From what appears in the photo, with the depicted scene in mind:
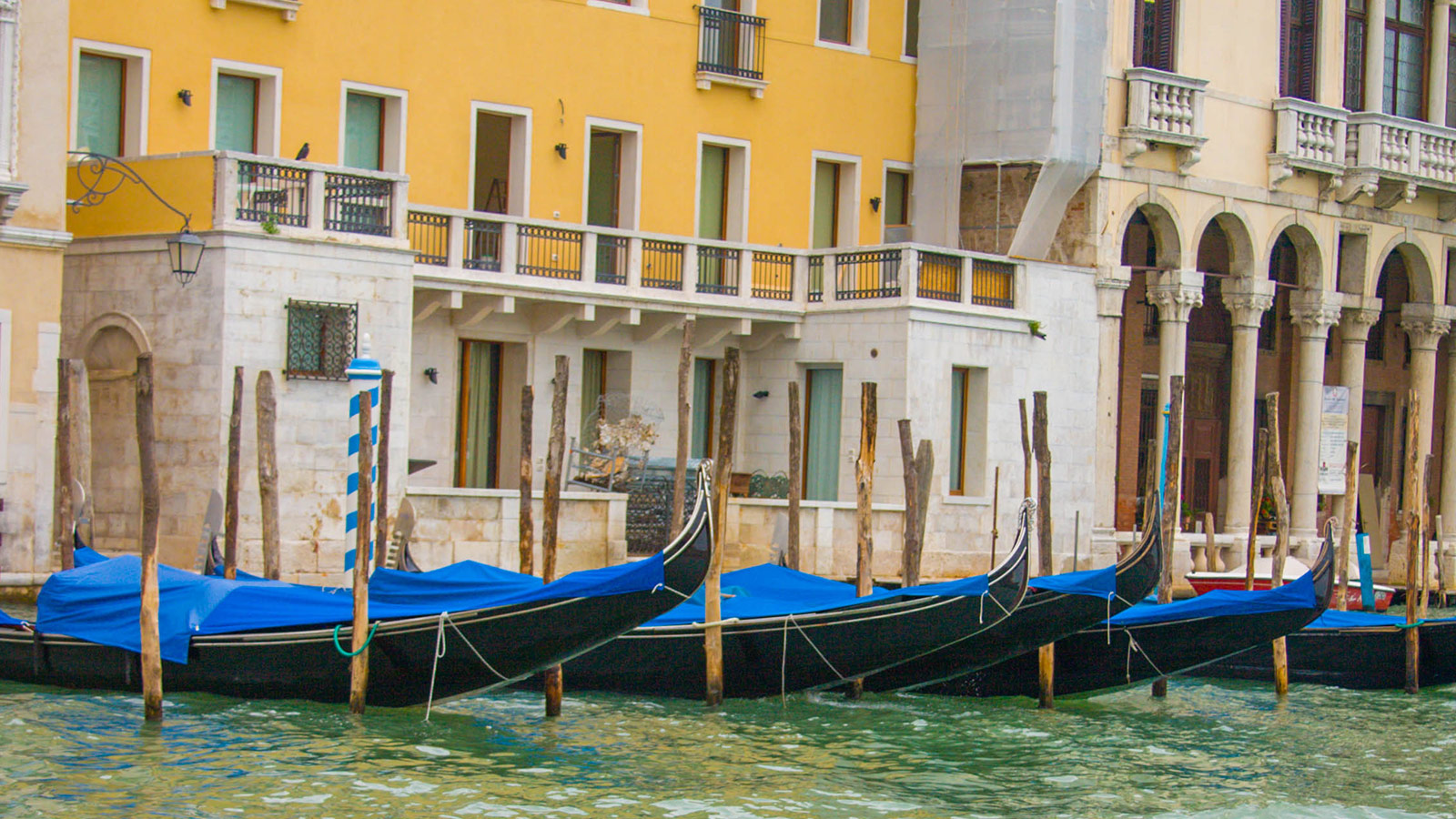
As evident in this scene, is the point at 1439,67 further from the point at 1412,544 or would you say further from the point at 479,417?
the point at 479,417

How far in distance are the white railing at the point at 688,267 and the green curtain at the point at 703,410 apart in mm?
1140

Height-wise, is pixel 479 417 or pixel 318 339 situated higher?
pixel 318 339

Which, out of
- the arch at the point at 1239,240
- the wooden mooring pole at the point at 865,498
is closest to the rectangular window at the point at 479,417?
the wooden mooring pole at the point at 865,498

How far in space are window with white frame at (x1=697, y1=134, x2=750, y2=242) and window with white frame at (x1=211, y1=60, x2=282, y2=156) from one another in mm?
5098

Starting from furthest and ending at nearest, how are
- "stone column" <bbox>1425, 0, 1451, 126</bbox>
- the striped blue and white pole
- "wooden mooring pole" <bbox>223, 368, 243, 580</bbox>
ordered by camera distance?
"stone column" <bbox>1425, 0, 1451, 126</bbox>
"wooden mooring pole" <bbox>223, 368, 243, 580</bbox>
the striped blue and white pole

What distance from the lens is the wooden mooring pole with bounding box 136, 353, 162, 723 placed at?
454 inches

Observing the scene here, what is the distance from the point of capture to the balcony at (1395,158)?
24438 mm

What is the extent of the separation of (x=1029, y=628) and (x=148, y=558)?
608 cm

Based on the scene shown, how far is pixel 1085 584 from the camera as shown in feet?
46.4

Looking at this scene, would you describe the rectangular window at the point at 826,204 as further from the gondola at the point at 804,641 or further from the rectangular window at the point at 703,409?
the gondola at the point at 804,641

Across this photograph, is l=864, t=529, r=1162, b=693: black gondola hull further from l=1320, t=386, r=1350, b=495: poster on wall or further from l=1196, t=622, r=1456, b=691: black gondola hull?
l=1320, t=386, r=1350, b=495: poster on wall

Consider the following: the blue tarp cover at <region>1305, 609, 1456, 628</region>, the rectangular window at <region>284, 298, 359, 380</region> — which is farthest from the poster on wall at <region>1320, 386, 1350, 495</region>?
the rectangular window at <region>284, 298, 359, 380</region>

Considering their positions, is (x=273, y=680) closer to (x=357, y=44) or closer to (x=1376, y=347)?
(x=357, y=44)

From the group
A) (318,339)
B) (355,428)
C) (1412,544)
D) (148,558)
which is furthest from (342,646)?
(1412,544)
